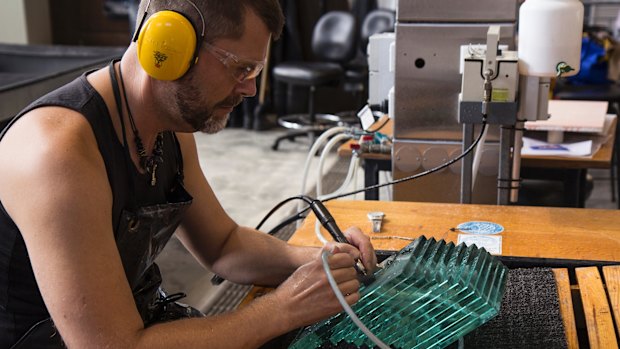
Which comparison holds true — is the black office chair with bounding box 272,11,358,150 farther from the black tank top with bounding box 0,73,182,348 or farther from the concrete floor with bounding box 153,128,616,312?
the black tank top with bounding box 0,73,182,348

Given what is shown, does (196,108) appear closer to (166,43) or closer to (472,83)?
(166,43)

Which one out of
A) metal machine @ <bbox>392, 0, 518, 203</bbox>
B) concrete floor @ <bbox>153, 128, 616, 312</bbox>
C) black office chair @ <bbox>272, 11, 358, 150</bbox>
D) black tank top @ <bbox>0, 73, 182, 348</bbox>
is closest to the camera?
black tank top @ <bbox>0, 73, 182, 348</bbox>

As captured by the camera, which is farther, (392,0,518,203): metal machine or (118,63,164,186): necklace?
(392,0,518,203): metal machine

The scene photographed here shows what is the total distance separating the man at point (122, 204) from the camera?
94 cm

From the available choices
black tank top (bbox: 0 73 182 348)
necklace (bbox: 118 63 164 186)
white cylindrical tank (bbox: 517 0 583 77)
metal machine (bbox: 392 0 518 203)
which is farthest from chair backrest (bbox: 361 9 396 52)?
black tank top (bbox: 0 73 182 348)

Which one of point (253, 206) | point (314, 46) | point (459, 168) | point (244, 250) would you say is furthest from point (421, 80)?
point (314, 46)

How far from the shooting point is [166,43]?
100 centimetres

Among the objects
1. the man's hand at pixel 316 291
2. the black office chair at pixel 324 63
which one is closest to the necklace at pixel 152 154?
the man's hand at pixel 316 291

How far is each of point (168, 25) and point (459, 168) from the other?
1.01m

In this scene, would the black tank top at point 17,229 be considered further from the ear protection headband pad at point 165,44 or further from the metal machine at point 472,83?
the metal machine at point 472,83

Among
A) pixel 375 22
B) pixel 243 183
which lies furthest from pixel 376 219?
pixel 375 22

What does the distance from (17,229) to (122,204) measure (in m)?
0.15

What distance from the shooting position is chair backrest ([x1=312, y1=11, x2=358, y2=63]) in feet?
15.7

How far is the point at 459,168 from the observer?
6.03 ft
